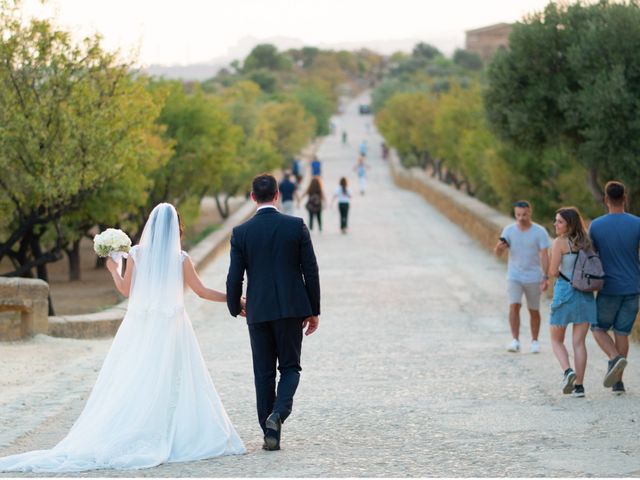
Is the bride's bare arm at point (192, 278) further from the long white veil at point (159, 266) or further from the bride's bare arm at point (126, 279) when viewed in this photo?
the bride's bare arm at point (126, 279)

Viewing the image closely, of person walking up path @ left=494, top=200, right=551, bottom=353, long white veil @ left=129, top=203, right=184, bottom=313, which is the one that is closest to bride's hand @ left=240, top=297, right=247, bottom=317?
long white veil @ left=129, top=203, right=184, bottom=313

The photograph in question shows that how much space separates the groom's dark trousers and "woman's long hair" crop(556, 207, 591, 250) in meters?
3.16

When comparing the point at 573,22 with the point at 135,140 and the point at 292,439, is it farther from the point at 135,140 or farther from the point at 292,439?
the point at 292,439

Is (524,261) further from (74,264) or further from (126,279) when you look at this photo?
(74,264)

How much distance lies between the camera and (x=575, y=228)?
10.5 meters

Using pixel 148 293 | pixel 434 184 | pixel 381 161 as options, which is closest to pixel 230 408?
pixel 148 293

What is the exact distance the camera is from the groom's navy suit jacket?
26.3 feet

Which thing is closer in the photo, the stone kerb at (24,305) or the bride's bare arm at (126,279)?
the bride's bare arm at (126,279)

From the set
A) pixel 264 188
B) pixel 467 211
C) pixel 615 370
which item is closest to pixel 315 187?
pixel 467 211

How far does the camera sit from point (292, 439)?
8.58 m

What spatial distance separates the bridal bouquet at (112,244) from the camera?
8547 millimetres

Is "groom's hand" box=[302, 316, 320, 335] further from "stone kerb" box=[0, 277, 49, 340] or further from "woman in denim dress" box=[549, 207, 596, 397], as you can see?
"stone kerb" box=[0, 277, 49, 340]

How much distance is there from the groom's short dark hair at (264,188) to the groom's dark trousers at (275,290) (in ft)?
0.27

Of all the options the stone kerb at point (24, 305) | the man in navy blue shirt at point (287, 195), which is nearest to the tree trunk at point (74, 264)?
the man in navy blue shirt at point (287, 195)
